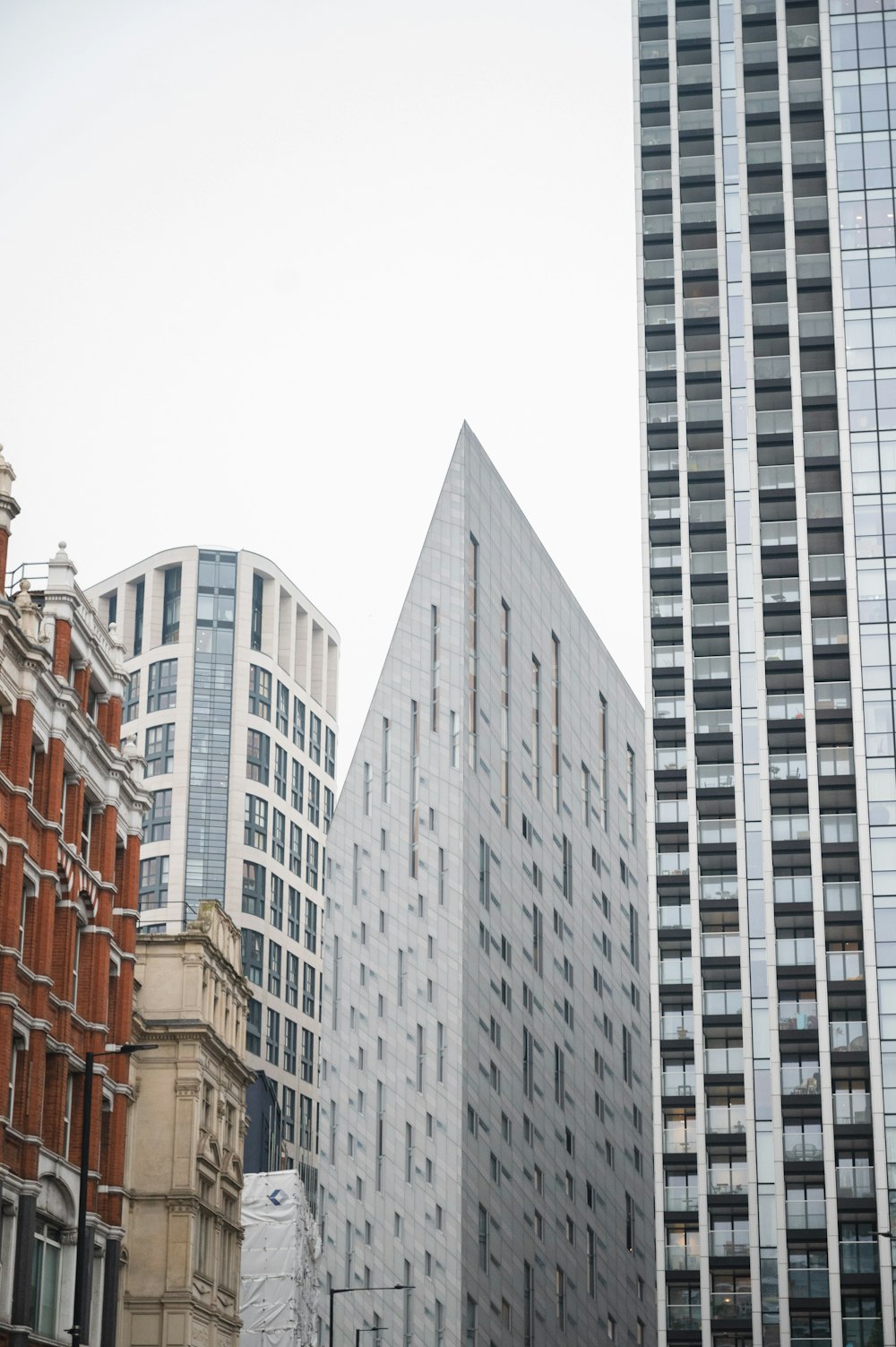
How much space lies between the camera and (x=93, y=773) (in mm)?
56688

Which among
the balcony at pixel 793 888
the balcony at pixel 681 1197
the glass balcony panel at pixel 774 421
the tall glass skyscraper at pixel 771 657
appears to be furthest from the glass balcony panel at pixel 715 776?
the balcony at pixel 681 1197

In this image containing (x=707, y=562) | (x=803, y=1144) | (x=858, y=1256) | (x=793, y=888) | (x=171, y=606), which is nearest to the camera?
(x=858, y=1256)

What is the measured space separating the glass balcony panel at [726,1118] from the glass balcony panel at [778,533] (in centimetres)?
2869

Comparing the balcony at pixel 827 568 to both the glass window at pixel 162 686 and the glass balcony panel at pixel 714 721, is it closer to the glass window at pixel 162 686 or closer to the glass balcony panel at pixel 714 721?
the glass balcony panel at pixel 714 721

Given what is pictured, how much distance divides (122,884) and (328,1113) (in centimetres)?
5252

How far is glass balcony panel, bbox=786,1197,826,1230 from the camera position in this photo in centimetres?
8650

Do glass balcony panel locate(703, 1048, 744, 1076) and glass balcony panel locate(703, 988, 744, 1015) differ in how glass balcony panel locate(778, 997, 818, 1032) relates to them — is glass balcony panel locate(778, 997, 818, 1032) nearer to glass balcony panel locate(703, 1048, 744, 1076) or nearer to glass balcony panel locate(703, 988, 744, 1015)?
glass balcony panel locate(703, 988, 744, 1015)

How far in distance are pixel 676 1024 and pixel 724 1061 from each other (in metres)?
3.01

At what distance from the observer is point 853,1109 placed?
87.6m

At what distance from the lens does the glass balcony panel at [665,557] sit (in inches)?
3922

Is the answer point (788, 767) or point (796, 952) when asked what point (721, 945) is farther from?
point (788, 767)

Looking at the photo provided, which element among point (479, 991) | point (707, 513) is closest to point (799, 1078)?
point (479, 991)

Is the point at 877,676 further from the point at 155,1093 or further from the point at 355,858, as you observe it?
the point at 155,1093

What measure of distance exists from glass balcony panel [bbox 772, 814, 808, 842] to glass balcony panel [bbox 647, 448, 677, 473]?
65.5 ft
